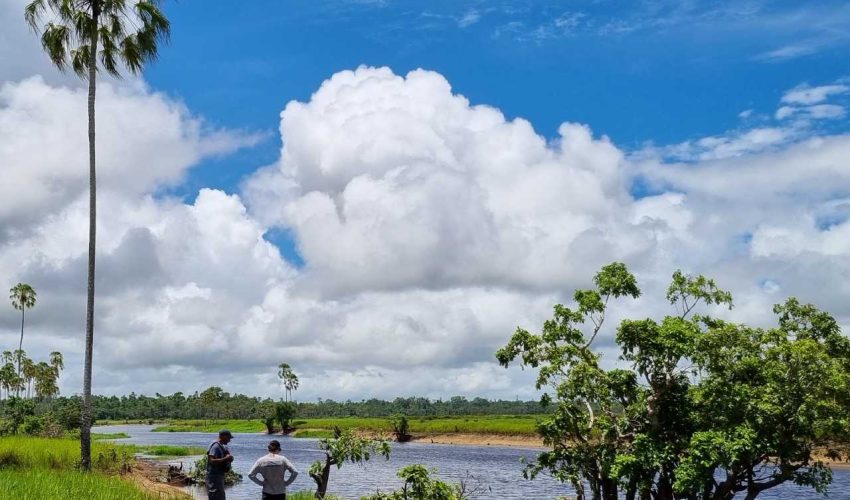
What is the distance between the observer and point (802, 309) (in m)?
27.1

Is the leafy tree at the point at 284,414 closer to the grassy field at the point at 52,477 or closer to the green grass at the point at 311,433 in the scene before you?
the green grass at the point at 311,433

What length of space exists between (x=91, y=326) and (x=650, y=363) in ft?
68.6

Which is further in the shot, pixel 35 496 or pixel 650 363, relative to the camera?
pixel 650 363

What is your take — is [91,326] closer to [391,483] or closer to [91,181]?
[91,181]

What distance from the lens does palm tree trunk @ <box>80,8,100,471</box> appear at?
99.8 ft

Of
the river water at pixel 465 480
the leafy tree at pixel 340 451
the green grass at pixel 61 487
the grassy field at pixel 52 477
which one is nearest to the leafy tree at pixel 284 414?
the river water at pixel 465 480

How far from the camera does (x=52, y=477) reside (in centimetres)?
2589

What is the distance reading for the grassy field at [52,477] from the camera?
2264cm

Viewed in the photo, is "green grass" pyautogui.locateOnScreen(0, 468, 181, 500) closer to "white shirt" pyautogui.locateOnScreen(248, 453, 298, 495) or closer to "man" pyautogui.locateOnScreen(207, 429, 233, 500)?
"man" pyautogui.locateOnScreen(207, 429, 233, 500)

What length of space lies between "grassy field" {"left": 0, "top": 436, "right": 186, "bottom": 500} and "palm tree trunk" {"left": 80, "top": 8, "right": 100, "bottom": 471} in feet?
3.69

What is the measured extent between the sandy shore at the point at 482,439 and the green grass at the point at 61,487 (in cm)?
8601

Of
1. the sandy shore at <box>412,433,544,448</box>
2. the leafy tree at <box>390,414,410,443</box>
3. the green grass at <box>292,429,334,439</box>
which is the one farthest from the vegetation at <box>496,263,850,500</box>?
the green grass at <box>292,429,334,439</box>

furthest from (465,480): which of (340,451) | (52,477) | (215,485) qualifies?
(215,485)

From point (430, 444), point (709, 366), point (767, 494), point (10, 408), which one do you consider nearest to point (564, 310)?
point (709, 366)
